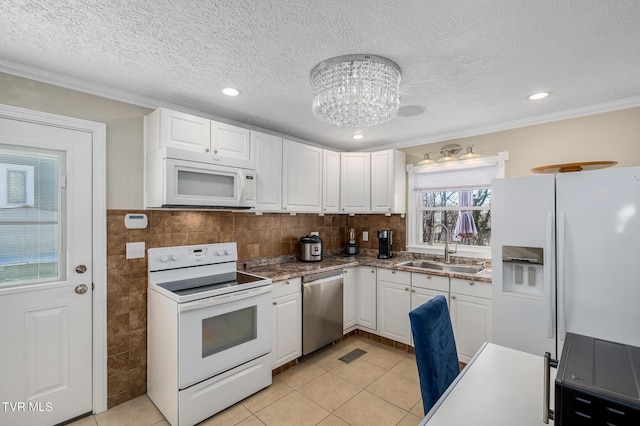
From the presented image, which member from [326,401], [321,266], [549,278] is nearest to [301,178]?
[321,266]

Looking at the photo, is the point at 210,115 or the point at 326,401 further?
the point at 210,115

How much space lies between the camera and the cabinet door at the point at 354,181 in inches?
150

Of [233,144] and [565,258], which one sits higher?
[233,144]

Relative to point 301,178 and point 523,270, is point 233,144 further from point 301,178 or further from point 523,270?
point 523,270

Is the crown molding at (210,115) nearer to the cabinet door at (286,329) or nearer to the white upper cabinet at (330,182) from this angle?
the white upper cabinet at (330,182)

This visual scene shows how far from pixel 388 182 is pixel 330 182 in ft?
2.30

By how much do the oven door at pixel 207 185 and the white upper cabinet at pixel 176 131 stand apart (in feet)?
0.63

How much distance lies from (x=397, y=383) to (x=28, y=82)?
11.6 ft

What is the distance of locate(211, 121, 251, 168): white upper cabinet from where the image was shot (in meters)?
2.58

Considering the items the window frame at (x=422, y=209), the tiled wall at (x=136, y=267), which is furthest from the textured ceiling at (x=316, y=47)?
the tiled wall at (x=136, y=267)

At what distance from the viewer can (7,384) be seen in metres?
1.89

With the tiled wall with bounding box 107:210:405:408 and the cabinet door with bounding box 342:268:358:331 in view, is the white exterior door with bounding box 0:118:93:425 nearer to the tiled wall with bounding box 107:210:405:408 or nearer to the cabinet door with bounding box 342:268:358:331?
the tiled wall with bounding box 107:210:405:408

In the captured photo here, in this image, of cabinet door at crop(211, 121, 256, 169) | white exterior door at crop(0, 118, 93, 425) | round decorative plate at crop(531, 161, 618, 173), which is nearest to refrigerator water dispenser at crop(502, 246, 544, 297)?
round decorative plate at crop(531, 161, 618, 173)

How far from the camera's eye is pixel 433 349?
1.37m
